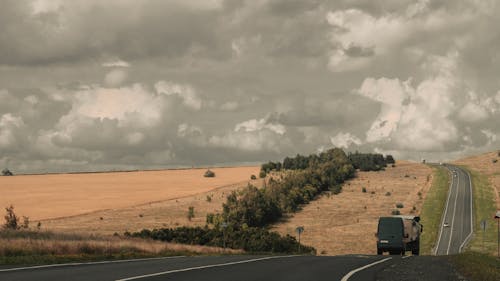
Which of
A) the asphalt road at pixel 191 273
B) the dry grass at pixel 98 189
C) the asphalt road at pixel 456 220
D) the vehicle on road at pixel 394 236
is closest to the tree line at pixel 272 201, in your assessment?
the vehicle on road at pixel 394 236

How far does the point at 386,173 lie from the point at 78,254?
15616 centimetres

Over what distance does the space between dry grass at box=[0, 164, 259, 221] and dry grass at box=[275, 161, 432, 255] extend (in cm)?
3104

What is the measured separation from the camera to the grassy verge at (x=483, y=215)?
299 ft

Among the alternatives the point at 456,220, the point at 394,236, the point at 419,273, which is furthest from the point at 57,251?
the point at 456,220

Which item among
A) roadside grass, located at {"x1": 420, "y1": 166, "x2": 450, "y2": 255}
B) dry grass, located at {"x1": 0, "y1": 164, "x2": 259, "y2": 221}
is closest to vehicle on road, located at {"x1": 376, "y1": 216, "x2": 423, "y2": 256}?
roadside grass, located at {"x1": 420, "y1": 166, "x2": 450, "y2": 255}

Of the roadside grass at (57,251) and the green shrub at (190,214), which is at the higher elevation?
the roadside grass at (57,251)

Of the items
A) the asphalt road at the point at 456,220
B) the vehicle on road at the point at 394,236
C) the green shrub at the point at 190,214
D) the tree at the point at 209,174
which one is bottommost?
the asphalt road at the point at 456,220

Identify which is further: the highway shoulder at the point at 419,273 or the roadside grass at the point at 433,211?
the roadside grass at the point at 433,211

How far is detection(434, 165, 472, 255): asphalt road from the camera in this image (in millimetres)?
94188

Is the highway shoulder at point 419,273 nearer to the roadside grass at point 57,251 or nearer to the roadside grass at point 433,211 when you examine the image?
the roadside grass at point 57,251

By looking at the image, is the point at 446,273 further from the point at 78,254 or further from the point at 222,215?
the point at 222,215

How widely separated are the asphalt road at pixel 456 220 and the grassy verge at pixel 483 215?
3.88 feet

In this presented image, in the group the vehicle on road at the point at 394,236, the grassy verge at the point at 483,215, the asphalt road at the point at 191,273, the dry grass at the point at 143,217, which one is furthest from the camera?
the dry grass at the point at 143,217

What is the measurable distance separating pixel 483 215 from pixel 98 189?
8214 centimetres
